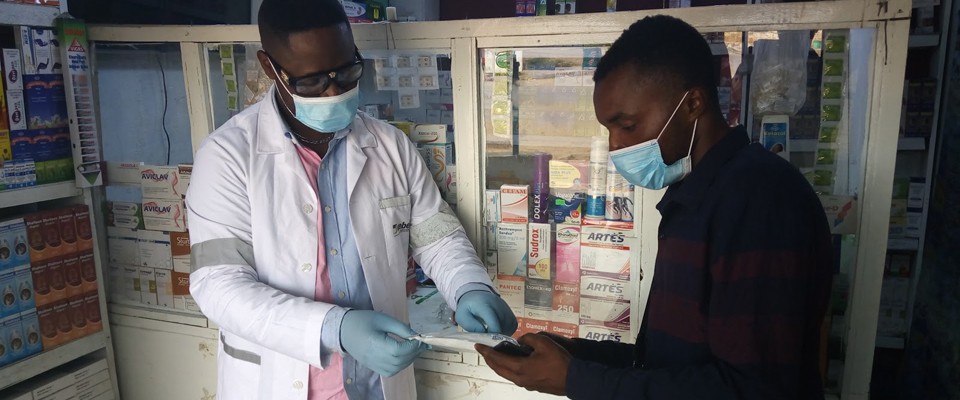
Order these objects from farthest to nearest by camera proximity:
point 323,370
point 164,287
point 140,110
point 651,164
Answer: point 140,110 → point 164,287 → point 323,370 → point 651,164

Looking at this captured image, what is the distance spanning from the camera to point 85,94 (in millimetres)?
2309

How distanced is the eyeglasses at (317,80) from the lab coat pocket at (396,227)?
34cm

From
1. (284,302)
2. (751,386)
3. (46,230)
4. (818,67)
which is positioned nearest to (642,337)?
(751,386)

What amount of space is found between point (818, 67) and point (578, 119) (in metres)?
0.70

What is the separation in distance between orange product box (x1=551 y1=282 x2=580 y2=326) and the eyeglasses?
0.99 m

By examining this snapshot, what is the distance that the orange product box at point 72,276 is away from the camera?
91.4 inches

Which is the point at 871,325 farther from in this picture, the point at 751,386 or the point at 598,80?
the point at 598,80

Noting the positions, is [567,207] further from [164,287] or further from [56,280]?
[56,280]

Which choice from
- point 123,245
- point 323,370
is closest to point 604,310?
point 323,370

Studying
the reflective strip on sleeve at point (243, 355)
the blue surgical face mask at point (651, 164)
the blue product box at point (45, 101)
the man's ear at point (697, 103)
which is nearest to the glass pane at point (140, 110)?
the blue product box at point (45, 101)

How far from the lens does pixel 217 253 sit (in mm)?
1433

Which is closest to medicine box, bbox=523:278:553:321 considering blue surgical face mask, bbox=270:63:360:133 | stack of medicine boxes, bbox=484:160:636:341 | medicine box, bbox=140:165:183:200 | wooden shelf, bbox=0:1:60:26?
stack of medicine boxes, bbox=484:160:636:341

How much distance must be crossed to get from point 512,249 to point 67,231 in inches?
68.5

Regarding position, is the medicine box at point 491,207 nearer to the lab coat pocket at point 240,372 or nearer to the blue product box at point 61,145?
the lab coat pocket at point 240,372
